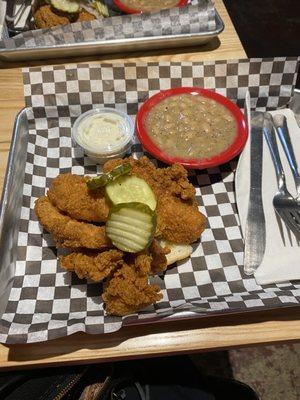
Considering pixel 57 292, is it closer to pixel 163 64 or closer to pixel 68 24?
pixel 163 64

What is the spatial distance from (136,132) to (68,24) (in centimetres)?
107

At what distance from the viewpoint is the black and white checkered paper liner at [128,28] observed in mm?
2980

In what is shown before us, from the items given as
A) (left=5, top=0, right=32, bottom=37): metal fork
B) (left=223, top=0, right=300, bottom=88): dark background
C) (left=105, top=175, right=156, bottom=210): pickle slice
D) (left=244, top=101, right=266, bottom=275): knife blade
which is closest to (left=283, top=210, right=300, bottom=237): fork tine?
(left=244, top=101, right=266, bottom=275): knife blade

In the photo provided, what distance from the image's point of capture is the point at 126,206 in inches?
67.9

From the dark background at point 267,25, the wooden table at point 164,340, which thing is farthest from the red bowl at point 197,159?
the dark background at point 267,25

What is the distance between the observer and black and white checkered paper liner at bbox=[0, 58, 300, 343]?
5.86 ft

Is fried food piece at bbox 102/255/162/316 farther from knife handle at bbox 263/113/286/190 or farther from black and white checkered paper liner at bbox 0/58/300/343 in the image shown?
knife handle at bbox 263/113/286/190

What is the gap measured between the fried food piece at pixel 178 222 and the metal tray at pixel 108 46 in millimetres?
1474

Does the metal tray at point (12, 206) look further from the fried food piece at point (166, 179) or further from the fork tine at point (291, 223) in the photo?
the fork tine at point (291, 223)

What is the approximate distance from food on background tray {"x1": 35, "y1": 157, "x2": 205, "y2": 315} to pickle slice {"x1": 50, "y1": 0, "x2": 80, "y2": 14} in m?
1.55

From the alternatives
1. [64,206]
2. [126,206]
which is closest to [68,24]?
[64,206]

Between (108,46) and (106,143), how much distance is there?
0.94m

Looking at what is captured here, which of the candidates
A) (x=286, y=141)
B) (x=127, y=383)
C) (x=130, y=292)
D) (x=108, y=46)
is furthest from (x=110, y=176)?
(x=108, y=46)

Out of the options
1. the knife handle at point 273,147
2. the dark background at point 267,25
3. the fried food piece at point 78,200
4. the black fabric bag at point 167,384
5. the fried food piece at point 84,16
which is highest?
the fried food piece at point 84,16
